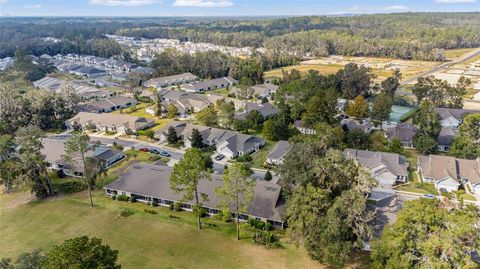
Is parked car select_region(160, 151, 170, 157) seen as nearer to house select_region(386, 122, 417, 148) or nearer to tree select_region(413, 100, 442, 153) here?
house select_region(386, 122, 417, 148)

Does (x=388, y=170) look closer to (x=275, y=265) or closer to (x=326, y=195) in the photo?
(x=326, y=195)

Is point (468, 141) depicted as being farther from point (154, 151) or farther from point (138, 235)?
point (154, 151)

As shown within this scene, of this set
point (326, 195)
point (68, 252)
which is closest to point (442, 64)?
point (326, 195)

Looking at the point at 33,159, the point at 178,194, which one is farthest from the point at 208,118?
the point at 33,159

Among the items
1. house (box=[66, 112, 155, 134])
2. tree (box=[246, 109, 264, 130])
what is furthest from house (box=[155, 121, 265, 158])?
house (box=[66, 112, 155, 134])

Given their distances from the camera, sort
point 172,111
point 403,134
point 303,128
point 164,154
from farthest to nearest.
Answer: point 172,111 → point 303,128 → point 403,134 → point 164,154

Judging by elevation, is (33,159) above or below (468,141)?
above

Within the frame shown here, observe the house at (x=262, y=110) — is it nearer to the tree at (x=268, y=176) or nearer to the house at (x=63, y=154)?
the tree at (x=268, y=176)

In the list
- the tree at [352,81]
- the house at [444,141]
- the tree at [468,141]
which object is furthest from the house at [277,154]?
the tree at [352,81]
